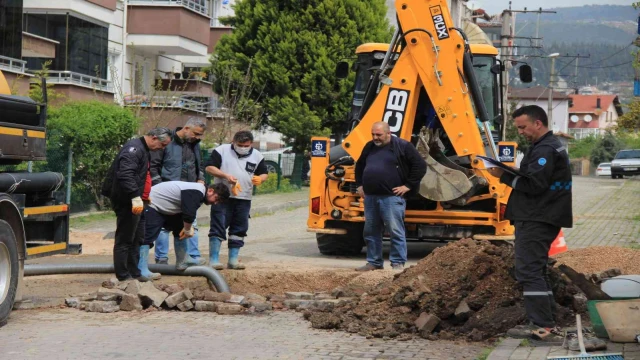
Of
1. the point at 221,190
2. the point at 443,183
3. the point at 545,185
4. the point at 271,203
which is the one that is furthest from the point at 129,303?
the point at 271,203

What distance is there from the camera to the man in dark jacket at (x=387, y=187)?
12.8 metres

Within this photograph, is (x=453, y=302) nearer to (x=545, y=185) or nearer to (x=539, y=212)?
(x=539, y=212)

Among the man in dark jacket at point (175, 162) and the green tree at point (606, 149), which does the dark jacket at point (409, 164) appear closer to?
the man in dark jacket at point (175, 162)

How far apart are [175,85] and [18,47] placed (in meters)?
Answer: 11.2

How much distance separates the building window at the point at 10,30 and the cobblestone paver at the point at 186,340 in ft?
53.8

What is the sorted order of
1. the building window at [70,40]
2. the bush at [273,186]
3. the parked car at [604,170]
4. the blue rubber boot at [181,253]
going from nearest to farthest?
the blue rubber boot at [181,253] < the building window at [70,40] < the bush at [273,186] < the parked car at [604,170]

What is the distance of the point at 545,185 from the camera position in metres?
8.53

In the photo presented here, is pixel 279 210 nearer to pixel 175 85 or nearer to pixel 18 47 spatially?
pixel 18 47

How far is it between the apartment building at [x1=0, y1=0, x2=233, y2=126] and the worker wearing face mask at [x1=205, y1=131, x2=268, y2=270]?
10592mm

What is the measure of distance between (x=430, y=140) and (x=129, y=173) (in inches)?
202

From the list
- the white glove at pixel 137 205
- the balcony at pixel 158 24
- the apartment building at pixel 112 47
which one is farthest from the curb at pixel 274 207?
the white glove at pixel 137 205

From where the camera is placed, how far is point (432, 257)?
10570mm

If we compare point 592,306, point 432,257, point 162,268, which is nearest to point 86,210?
point 162,268

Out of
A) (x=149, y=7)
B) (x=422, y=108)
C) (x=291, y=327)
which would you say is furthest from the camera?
(x=149, y=7)
